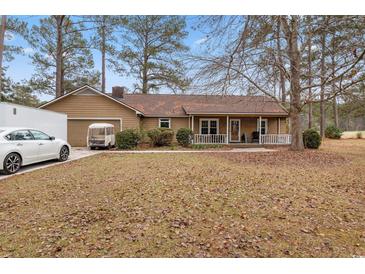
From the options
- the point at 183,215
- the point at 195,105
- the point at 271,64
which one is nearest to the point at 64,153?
the point at 183,215

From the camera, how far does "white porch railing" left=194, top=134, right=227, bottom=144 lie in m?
16.3

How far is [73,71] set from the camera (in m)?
22.4

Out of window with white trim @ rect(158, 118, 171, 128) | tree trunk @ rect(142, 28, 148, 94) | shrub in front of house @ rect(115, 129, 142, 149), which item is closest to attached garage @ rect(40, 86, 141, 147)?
window with white trim @ rect(158, 118, 171, 128)

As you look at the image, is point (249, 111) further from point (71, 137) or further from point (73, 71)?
point (73, 71)

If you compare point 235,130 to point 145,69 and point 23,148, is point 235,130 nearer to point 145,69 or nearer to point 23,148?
point 145,69

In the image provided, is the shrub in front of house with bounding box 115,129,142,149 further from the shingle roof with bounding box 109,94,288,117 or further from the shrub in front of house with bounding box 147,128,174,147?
the shingle roof with bounding box 109,94,288,117

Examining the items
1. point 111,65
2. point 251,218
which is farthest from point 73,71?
point 251,218

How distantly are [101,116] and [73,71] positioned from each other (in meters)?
10.0

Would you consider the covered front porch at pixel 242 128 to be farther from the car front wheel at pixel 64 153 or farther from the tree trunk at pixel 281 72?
the car front wheel at pixel 64 153

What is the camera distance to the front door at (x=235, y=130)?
17.8 metres

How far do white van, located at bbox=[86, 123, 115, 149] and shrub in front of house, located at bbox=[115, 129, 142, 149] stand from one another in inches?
24.2

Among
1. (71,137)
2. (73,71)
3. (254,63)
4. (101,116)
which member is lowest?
(71,137)

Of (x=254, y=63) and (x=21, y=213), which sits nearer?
(x=21, y=213)

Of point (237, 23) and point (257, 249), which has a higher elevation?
point (237, 23)
